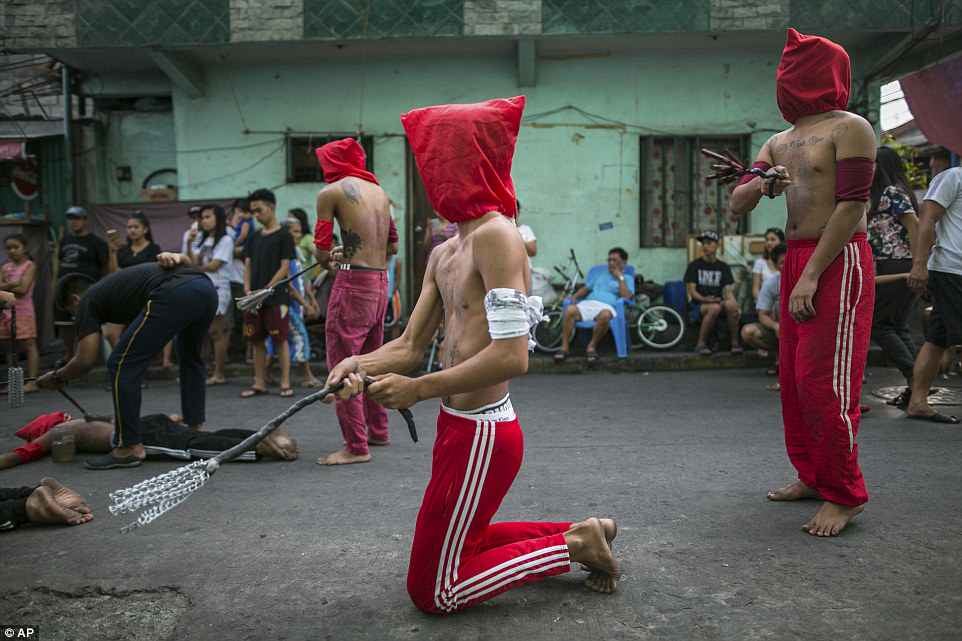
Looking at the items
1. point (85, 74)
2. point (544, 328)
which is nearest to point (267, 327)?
point (544, 328)

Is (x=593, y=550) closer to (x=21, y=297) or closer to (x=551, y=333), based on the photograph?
(x=551, y=333)

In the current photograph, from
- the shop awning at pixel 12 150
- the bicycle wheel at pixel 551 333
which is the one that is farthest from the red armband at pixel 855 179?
the shop awning at pixel 12 150

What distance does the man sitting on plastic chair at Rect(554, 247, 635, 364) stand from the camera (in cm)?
997

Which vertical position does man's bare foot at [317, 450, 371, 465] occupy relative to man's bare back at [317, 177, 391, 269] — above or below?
below

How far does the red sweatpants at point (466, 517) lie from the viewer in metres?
2.68

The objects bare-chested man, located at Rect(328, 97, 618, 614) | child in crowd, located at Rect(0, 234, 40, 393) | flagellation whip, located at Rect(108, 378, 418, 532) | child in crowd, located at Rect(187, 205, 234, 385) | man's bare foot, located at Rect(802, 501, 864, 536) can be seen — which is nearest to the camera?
flagellation whip, located at Rect(108, 378, 418, 532)

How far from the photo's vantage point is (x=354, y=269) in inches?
219

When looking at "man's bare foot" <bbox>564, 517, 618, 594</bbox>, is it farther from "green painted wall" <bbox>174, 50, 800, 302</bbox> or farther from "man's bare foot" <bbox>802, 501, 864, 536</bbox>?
"green painted wall" <bbox>174, 50, 800, 302</bbox>

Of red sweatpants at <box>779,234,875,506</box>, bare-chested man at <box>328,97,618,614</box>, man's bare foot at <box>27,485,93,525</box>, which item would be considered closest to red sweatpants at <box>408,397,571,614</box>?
bare-chested man at <box>328,97,618,614</box>

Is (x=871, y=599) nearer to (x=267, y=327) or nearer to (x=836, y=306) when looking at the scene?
(x=836, y=306)

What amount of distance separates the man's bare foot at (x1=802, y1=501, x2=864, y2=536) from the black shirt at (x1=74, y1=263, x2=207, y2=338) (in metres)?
4.18

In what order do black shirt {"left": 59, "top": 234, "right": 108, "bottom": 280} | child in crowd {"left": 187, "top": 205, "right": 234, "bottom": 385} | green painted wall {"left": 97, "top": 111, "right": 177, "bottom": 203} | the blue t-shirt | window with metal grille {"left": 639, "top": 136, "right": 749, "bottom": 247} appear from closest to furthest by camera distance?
child in crowd {"left": 187, "top": 205, "right": 234, "bottom": 385}
black shirt {"left": 59, "top": 234, "right": 108, "bottom": 280}
the blue t-shirt
window with metal grille {"left": 639, "top": 136, "right": 749, "bottom": 247}
green painted wall {"left": 97, "top": 111, "right": 177, "bottom": 203}

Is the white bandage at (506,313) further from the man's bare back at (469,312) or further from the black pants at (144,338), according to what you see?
the black pants at (144,338)

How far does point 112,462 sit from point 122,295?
1.12 metres
